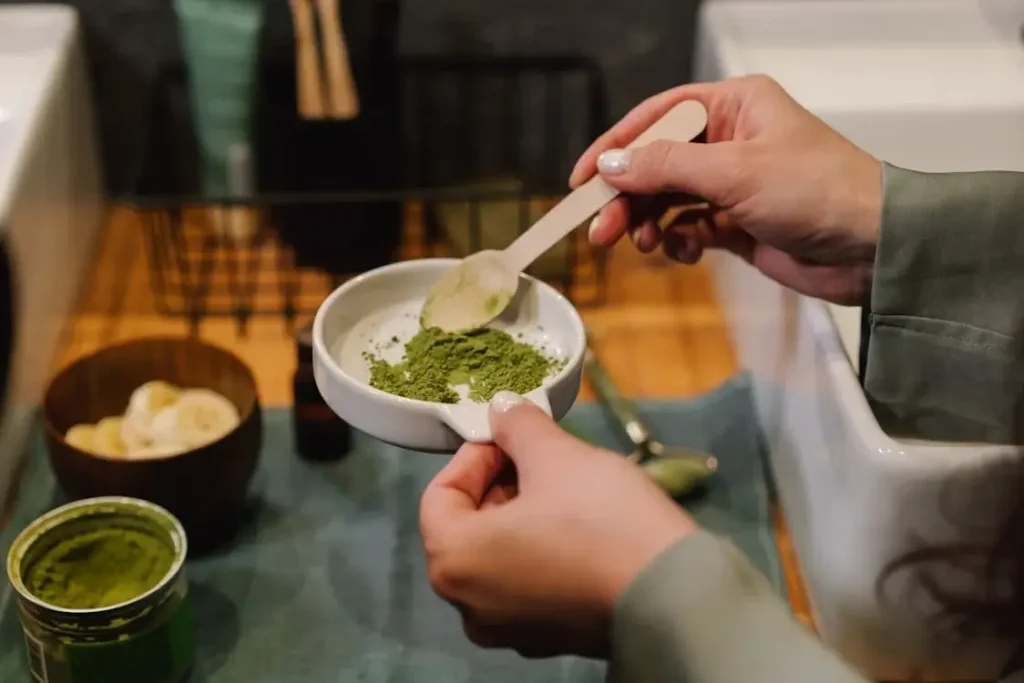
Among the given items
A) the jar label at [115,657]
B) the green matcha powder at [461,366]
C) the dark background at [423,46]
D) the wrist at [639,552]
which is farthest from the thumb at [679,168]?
the dark background at [423,46]

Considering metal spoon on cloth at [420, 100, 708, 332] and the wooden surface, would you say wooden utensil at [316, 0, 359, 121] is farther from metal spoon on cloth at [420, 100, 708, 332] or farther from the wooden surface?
metal spoon on cloth at [420, 100, 708, 332]

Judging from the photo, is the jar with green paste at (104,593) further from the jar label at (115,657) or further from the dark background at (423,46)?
the dark background at (423,46)

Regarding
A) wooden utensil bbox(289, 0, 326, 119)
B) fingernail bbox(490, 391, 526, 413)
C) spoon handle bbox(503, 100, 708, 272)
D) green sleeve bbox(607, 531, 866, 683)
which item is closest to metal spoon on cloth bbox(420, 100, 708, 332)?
spoon handle bbox(503, 100, 708, 272)

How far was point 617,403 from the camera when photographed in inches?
33.0

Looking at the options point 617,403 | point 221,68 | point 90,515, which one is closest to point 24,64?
point 221,68

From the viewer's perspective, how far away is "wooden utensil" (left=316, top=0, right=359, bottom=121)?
87 centimetres

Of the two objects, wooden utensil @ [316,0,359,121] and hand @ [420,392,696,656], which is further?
wooden utensil @ [316,0,359,121]

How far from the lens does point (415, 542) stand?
76cm

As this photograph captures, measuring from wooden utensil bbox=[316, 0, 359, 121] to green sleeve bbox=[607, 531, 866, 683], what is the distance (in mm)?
543

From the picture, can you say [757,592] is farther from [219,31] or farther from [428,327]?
[219,31]

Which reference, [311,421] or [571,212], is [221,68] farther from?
[571,212]

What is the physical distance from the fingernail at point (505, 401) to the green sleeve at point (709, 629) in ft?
0.33

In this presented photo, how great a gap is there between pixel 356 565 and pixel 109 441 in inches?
6.8

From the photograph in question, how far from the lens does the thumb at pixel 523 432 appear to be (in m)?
0.50
